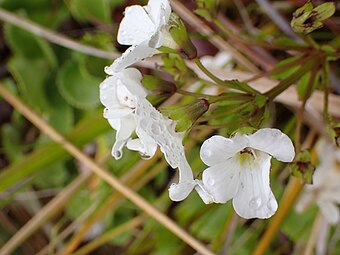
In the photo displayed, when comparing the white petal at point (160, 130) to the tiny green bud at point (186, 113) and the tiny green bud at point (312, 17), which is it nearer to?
the tiny green bud at point (186, 113)

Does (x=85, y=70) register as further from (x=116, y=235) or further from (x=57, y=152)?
(x=116, y=235)

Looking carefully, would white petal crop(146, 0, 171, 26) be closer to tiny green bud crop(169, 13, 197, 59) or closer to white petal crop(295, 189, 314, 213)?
tiny green bud crop(169, 13, 197, 59)

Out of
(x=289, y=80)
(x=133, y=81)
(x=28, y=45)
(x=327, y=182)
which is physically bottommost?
(x=327, y=182)

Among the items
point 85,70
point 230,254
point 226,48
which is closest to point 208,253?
point 230,254

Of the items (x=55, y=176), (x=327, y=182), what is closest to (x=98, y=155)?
(x=55, y=176)

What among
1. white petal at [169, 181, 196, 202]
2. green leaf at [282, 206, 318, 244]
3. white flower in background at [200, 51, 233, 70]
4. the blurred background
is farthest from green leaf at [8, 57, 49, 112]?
white petal at [169, 181, 196, 202]

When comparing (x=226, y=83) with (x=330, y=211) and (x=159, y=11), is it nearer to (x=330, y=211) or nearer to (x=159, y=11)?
(x=159, y=11)

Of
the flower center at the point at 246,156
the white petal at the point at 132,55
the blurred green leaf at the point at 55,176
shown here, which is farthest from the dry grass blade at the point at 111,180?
the white petal at the point at 132,55

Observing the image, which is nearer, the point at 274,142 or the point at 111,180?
the point at 274,142
